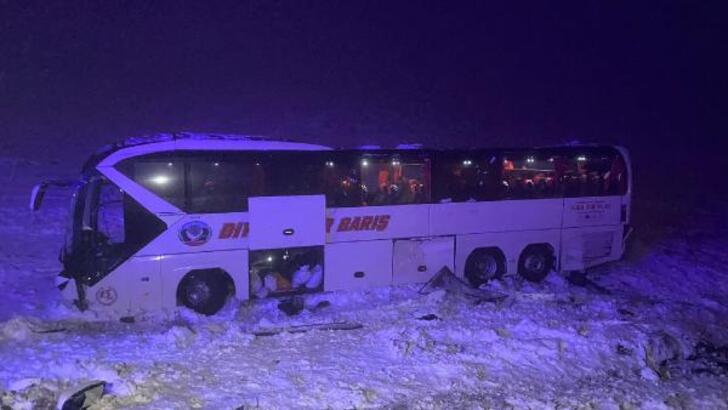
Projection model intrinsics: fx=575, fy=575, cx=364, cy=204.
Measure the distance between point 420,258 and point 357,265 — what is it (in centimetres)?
143

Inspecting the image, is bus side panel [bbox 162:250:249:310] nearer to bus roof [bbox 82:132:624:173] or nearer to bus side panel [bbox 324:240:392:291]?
bus side panel [bbox 324:240:392:291]

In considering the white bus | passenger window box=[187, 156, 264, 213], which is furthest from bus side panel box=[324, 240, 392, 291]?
passenger window box=[187, 156, 264, 213]

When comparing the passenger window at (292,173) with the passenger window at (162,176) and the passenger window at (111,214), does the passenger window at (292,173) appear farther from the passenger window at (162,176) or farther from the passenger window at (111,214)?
the passenger window at (111,214)

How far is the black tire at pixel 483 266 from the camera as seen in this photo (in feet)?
41.8

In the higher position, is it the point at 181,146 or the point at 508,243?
the point at 181,146

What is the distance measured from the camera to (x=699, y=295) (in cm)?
1199

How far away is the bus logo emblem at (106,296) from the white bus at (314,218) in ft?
0.08

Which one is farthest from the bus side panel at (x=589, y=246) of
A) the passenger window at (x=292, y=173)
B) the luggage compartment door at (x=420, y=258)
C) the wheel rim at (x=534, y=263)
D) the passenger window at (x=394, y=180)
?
the passenger window at (x=292, y=173)

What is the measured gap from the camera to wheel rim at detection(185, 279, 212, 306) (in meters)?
10.6

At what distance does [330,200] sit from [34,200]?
5024 millimetres

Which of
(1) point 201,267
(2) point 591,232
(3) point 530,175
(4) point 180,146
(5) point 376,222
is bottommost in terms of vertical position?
(1) point 201,267

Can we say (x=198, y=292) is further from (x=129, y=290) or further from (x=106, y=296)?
(x=106, y=296)

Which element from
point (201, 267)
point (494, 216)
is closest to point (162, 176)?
point (201, 267)

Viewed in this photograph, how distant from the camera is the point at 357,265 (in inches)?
453
